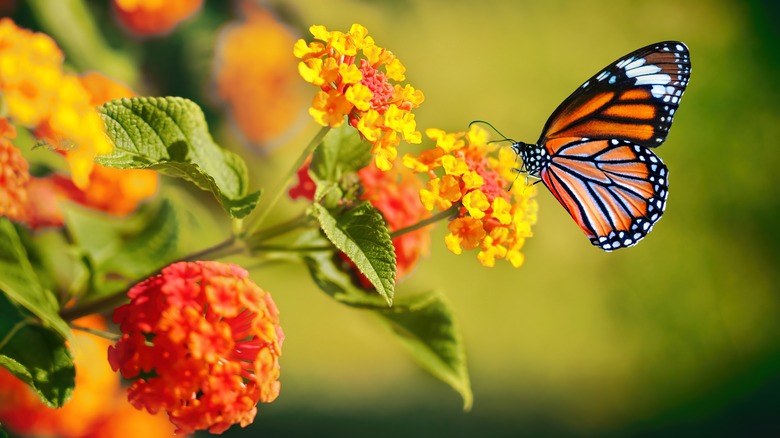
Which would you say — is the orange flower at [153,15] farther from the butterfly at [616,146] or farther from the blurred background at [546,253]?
the butterfly at [616,146]

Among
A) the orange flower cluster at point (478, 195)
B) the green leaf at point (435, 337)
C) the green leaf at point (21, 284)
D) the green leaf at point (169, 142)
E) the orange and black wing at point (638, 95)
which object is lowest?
the green leaf at point (21, 284)

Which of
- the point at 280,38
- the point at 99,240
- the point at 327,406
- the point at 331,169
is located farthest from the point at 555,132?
the point at 327,406

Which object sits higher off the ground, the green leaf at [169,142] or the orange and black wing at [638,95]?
the orange and black wing at [638,95]

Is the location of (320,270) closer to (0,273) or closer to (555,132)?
(0,273)

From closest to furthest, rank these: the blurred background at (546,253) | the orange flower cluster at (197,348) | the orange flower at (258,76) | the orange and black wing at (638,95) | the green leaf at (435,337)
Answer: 1. the orange flower cluster at (197,348)
2. the green leaf at (435,337)
3. the orange and black wing at (638,95)
4. the orange flower at (258,76)
5. the blurred background at (546,253)

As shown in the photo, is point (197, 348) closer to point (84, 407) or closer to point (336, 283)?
point (336, 283)

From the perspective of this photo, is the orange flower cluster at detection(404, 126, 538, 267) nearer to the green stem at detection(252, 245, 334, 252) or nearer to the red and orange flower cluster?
the green stem at detection(252, 245, 334, 252)

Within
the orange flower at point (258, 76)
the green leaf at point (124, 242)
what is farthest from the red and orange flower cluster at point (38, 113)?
the orange flower at point (258, 76)

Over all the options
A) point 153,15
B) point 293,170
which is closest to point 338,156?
point 293,170
